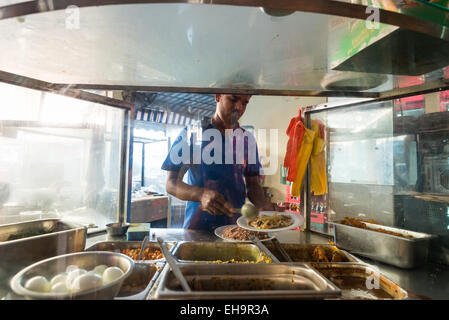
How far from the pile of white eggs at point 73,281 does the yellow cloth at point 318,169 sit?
1.84 metres

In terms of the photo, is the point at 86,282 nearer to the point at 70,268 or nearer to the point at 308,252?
the point at 70,268

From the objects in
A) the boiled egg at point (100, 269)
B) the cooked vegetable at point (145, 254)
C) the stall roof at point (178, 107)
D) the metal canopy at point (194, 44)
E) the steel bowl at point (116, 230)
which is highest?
the stall roof at point (178, 107)

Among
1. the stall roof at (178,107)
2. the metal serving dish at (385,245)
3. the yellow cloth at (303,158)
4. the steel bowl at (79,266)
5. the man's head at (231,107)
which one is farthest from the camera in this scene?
the stall roof at (178,107)

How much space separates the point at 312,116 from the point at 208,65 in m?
1.38

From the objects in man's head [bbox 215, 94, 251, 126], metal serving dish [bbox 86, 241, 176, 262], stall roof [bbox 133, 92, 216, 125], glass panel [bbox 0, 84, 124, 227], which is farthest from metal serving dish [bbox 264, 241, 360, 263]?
stall roof [bbox 133, 92, 216, 125]

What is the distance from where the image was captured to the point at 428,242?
1264 mm

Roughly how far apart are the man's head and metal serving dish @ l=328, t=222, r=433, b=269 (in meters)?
1.29

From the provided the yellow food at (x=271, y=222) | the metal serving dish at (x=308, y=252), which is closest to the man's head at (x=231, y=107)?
the yellow food at (x=271, y=222)

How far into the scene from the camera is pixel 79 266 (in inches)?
32.7

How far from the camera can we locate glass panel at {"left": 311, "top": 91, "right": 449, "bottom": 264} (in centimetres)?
149

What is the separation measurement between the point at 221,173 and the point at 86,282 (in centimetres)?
162

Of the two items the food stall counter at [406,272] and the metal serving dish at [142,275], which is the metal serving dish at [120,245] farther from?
the metal serving dish at [142,275]

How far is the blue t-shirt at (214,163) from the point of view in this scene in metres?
2.19

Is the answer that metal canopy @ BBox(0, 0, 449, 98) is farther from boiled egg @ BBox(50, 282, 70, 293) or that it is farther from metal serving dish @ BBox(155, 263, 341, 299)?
metal serving dish @ BBox(155, 263, 341, 299)
